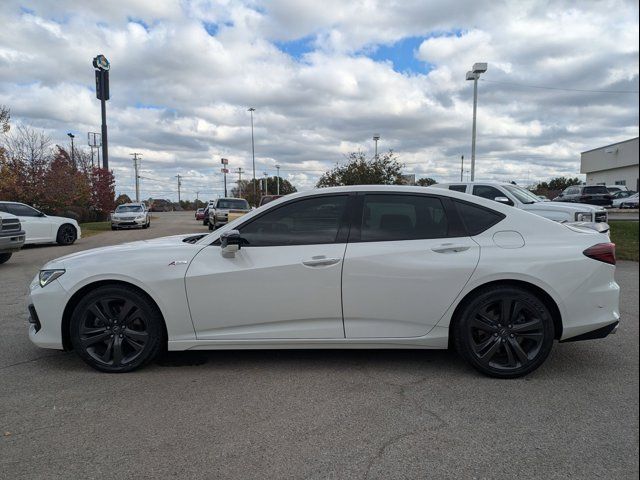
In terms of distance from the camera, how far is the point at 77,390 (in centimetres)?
371

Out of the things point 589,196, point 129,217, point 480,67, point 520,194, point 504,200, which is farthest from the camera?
point 589,196

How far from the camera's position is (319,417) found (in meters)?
3.21

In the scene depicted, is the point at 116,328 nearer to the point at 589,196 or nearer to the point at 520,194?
the point at 520,194

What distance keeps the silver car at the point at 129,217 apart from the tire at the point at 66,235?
35.0 feet

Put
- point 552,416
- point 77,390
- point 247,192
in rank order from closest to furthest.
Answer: point 552,416
point 77,390
point 247,192

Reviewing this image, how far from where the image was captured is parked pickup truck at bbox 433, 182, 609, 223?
424 inches

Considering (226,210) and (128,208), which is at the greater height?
(128,208)

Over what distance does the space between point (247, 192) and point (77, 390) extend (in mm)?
82264

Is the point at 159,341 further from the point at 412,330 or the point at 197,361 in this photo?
the point at 412,330

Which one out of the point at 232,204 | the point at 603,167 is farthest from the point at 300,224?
the point at 603,167

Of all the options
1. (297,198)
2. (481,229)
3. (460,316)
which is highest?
(297,198)

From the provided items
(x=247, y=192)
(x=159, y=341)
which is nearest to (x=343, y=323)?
(x=159, y=341)

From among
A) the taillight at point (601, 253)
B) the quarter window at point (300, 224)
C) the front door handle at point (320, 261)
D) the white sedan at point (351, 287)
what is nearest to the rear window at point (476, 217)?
the white sedan at point (351, 287)

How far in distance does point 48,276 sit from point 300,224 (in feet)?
7.35
